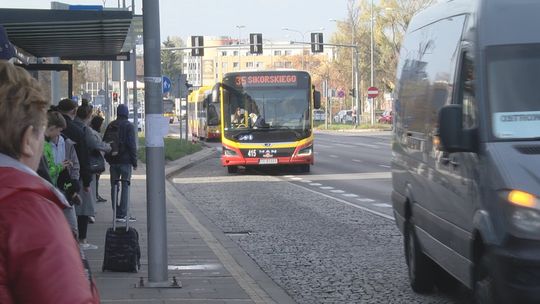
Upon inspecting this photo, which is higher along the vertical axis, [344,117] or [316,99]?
[316,99]

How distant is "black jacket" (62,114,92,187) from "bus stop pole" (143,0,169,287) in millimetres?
2835

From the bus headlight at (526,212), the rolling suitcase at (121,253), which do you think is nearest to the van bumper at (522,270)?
the bus headlight at (526,212)

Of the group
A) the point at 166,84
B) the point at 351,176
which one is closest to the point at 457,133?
the point at 351,176

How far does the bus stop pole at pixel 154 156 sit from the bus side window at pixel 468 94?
2.99 m

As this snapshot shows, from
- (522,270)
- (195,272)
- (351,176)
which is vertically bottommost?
(351,176)

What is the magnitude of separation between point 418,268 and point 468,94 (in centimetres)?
253

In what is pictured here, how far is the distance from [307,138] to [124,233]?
16.0 meters

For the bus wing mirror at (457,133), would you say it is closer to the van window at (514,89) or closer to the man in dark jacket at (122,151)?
the van window at (514,89)

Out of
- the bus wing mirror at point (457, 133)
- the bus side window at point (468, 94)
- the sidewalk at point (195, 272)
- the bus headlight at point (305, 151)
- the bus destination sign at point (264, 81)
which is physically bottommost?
the sidewalk at point (195, 272)

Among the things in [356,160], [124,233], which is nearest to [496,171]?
[124,233]

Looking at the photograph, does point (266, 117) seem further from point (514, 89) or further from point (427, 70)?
point (514, 89)

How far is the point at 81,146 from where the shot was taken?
10875 mm

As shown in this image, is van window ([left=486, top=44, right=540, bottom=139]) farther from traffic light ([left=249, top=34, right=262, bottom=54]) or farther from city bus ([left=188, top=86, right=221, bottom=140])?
traffic light ([left=249, top=34, right=262, bottom=54])

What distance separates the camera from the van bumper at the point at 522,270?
205 inches
